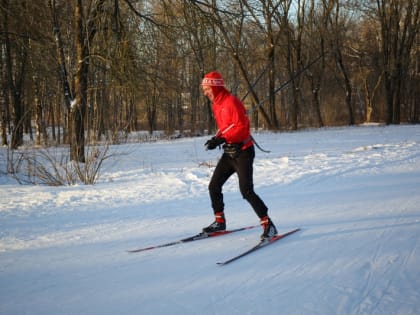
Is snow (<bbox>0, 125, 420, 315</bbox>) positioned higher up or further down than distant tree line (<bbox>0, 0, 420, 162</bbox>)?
further down

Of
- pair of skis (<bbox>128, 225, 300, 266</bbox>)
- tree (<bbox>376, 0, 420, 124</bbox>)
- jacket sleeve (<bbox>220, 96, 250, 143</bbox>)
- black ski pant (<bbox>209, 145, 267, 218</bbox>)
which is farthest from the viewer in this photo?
tree (<bbox>376, 0, 420, 124</bbox>)

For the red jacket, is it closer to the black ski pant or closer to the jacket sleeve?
the jacket sleeve

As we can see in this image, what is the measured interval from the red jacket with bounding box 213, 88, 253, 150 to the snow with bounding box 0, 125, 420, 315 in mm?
1278

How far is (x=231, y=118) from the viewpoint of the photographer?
13.2 ft

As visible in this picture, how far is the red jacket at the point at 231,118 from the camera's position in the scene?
401cm

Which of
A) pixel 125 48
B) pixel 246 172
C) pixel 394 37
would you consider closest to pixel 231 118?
pixel 246 172

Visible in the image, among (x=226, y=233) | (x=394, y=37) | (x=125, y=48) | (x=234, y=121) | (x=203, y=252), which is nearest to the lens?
(x=203, y=252)

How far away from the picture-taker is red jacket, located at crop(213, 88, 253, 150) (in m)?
4.01

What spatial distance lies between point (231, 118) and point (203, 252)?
1.59 m

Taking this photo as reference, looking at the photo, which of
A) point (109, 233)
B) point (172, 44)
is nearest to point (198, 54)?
point (172, 44)

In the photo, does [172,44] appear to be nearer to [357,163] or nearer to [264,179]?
A: [264,179]

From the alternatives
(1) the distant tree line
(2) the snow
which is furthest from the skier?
(1) the distant tree line

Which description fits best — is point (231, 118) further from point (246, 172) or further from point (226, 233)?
point (226, 233)

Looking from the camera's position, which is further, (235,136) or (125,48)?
(125,48)
